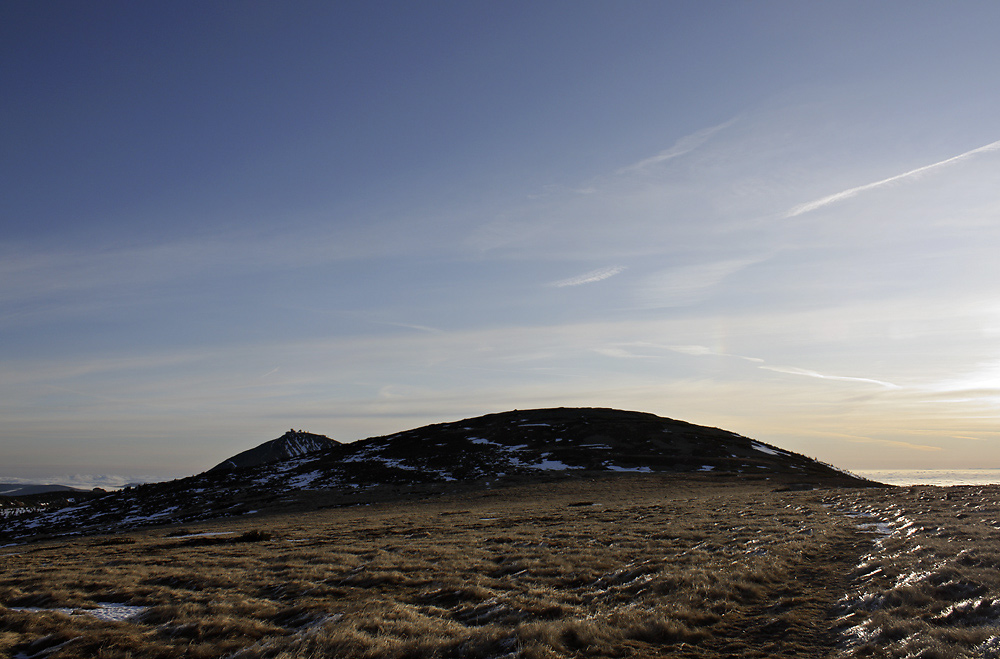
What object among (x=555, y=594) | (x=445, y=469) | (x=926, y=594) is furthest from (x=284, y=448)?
(x=926, y=594)

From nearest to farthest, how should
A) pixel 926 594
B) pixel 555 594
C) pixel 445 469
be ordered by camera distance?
pixel 926 594 → pixel 555 594 → pixel 445 469

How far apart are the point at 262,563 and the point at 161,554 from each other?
361 inches

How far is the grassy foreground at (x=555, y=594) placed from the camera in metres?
10.7

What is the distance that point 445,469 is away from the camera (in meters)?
76.6

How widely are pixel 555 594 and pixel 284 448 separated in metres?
181

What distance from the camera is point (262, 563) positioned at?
70.5ft

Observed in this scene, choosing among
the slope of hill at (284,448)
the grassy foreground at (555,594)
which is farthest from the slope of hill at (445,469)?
the slope of hill at (284,448)

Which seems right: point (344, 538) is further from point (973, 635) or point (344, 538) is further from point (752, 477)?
point (752, 477)

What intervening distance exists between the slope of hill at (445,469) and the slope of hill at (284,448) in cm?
7894

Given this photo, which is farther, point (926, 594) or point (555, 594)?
point (555, 594)

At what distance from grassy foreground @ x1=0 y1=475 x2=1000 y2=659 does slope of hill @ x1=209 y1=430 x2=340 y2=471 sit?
154 m

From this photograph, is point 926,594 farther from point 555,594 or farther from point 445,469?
point 445,469

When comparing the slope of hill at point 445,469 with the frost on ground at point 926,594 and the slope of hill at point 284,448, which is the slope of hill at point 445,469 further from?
the slope of hill at point 284,448

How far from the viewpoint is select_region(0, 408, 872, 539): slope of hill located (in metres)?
63.7
